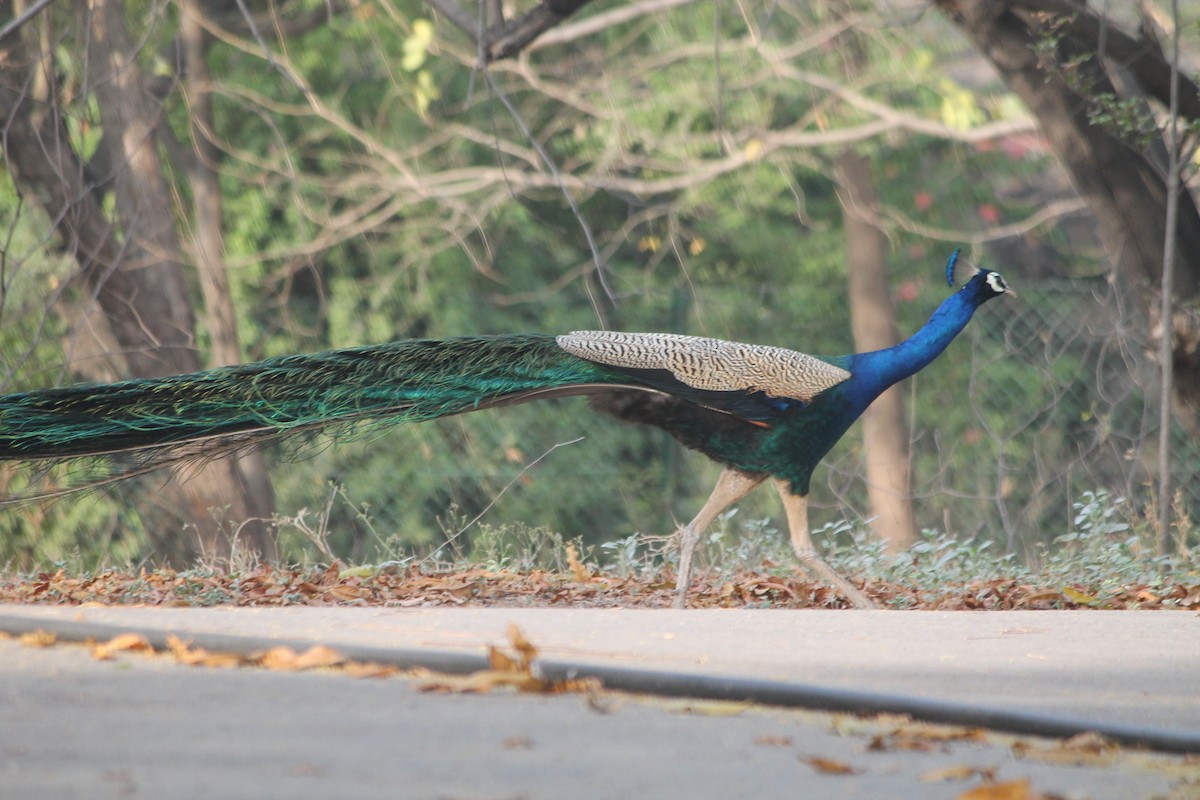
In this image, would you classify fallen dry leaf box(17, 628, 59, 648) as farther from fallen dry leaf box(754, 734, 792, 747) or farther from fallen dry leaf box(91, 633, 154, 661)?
fallen dry leaf box(754, 734, 792, 747)

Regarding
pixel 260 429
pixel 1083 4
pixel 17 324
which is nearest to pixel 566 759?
pixel 260 429

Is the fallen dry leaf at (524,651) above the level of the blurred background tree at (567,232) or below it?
below

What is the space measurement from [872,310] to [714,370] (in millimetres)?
6824

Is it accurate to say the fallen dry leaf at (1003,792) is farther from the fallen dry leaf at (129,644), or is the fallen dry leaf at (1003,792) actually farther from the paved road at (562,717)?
the fallen dry leaf at (129,644)

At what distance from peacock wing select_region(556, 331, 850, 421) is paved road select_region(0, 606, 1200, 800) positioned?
4.18ft

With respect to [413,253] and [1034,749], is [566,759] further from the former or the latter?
[413,253]

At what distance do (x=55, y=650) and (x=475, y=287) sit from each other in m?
10.3

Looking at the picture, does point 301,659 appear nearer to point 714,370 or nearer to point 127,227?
point 714,370

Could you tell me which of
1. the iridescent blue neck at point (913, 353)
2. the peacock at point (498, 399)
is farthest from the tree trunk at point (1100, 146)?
the peacock at point (498, 399)

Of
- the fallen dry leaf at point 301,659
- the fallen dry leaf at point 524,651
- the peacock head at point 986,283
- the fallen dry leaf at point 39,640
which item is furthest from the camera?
the peacock head at point 986,283

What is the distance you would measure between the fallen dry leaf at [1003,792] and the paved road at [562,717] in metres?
0.11

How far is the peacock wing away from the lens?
571cm

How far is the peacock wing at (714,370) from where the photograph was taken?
571cm

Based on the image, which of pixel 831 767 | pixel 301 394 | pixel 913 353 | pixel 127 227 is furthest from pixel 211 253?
pixel 831 767
